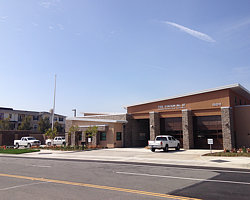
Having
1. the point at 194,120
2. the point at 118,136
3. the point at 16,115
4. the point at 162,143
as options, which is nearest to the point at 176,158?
the point at 162,143

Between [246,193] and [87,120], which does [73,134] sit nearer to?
[87,120]

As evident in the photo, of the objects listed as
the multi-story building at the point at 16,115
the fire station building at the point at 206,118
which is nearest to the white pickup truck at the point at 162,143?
the fire station building at the point at 206,118

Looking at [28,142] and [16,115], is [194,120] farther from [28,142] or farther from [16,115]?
[16,115]

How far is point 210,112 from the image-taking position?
30.1 metres

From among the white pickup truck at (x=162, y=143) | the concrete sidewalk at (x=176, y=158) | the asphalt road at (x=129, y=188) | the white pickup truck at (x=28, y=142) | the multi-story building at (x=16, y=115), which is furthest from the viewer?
the multi-story building at (x=16, y=115)

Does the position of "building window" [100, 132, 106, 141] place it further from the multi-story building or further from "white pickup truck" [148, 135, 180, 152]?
the multi-story building

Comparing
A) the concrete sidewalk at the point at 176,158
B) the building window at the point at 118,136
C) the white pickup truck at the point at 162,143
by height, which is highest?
the building window at the point at 118,136

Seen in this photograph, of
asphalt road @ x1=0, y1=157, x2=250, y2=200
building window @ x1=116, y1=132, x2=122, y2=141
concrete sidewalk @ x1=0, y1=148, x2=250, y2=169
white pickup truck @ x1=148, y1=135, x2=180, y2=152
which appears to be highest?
building window @ x1=116, y1=132, x2=122, y2=141

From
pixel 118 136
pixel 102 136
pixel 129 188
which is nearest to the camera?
pixel 129 188

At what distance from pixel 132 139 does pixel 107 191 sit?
94.4 feet

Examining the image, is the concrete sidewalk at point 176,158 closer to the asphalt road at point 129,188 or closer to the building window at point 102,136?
the asphalt road at point 129,188

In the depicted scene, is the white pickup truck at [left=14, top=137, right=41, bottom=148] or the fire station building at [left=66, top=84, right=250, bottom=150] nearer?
the fire station building at [left=66, top=84, right=250, bottom=150]

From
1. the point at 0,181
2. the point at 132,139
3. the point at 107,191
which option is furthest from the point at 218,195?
the point at 132,139

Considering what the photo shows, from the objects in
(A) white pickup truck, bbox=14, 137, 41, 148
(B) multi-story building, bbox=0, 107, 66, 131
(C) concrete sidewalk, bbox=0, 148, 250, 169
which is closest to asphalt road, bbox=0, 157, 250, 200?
(C) concrete sidewalk, bbox=0, 148, 250, 169
